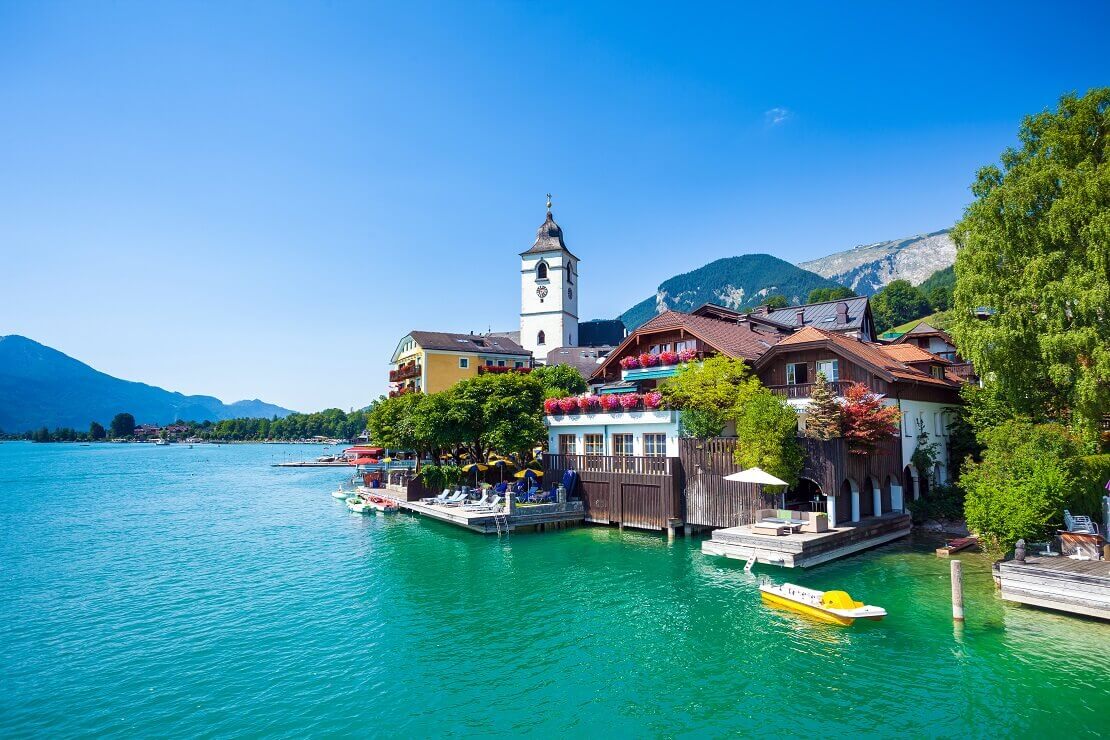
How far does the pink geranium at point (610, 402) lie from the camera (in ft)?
110

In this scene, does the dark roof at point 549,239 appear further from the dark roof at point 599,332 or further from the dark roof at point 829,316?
the dark roof at point 829,316

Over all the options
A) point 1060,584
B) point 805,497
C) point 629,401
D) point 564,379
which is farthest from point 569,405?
point 1060,584

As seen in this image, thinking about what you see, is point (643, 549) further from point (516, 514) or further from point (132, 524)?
point (132, 524)

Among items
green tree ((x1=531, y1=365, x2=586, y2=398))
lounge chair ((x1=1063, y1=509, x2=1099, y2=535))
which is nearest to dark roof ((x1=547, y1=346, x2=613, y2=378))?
green tree ((x1=531, y1=365, x2=586, y2=398))

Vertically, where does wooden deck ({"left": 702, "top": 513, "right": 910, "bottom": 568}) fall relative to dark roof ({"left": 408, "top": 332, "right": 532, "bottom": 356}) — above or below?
below

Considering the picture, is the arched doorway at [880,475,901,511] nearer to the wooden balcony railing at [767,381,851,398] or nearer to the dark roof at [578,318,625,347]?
the wooden balcony railing at [767,381,851,398]

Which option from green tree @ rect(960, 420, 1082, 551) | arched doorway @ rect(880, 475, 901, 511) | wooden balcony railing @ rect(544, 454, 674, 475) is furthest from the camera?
wooden balcony railing @ rect(544, 454, 674, 475)

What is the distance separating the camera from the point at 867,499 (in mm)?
27891

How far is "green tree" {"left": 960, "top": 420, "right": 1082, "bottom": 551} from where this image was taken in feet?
62.4

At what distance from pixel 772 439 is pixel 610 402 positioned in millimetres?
10704

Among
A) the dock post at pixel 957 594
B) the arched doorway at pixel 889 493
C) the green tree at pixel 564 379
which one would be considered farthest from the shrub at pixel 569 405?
the dock post at pixel 957 594

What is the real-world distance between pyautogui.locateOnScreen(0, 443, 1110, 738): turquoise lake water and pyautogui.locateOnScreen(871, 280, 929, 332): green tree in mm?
102348

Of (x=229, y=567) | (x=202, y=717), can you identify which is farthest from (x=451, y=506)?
(x=202, y=717)

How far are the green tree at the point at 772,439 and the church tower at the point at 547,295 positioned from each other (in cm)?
5214
